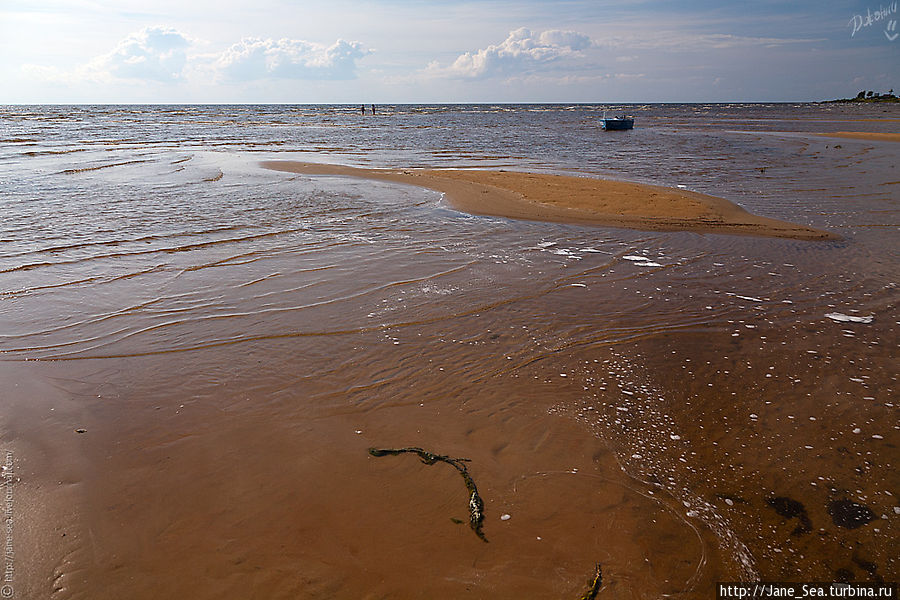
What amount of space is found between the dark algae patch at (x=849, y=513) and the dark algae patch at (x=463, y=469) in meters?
2.16

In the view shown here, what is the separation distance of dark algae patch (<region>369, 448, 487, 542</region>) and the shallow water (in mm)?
65

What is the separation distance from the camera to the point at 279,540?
3.09 metres

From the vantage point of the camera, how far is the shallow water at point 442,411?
298 centimetres

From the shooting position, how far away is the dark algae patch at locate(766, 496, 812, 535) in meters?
3.16

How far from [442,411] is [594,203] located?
10.2m

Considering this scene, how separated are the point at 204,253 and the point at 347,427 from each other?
20.2ft

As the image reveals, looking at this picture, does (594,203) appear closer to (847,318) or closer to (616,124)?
(847,318)

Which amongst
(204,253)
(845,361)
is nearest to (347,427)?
(845,361)

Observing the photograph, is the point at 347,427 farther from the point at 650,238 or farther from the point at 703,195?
the point at 703,195

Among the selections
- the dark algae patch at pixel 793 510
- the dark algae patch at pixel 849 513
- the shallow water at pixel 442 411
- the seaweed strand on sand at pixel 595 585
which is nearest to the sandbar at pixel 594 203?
the shallow water at pixel 442 411

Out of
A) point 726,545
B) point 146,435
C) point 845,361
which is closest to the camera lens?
point 726,545

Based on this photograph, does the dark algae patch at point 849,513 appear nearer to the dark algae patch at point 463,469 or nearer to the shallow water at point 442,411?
the shallow water at point 442,411

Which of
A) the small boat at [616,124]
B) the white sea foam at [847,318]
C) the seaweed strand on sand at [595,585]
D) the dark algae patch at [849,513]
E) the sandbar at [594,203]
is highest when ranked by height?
the small boat at [616,124]

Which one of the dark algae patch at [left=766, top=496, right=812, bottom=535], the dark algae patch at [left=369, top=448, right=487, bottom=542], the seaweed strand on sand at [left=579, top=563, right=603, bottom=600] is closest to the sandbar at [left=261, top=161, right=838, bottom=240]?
the dark algae patch at [left=766, top=496, right=812, bottom=535]
